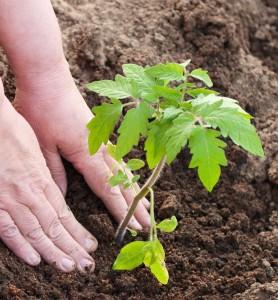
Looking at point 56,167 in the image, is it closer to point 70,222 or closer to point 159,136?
point 70,222

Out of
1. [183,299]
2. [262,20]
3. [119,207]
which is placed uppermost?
[262,20]

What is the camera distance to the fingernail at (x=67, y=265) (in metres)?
2.40

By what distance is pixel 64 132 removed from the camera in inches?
101

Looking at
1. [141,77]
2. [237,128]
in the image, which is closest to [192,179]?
[141,77]

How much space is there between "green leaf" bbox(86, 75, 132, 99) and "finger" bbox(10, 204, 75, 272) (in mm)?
528

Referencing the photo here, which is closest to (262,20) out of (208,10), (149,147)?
(208,10)

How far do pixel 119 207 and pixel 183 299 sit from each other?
0.41 meters

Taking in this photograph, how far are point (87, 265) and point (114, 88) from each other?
0.64 meters

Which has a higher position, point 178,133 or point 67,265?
point 178,133

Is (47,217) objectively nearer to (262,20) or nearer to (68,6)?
(68,6)

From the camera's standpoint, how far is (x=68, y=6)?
3.16 metres

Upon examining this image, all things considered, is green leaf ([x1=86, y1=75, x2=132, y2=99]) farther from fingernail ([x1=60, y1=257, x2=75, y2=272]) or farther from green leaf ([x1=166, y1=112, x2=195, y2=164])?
fingernail ([x1=60, y1=257, x2=75, y2=272])

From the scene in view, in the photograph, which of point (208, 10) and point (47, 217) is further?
point (208, 10)

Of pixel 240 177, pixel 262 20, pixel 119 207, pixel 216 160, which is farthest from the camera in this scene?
pixel 262 20
